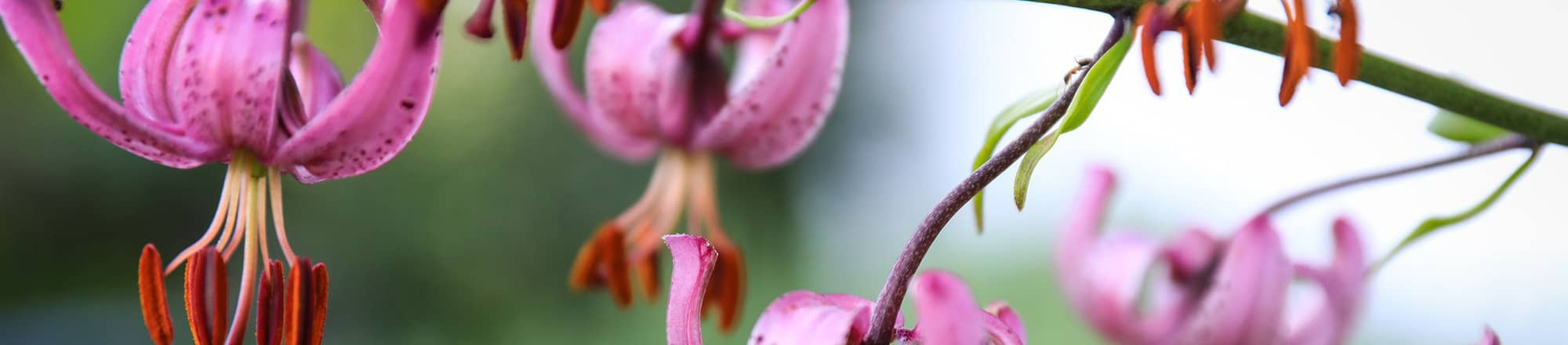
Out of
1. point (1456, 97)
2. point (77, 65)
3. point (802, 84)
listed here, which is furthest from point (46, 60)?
point (1456, 97)

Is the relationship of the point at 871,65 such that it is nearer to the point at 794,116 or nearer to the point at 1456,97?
the point at 794,116

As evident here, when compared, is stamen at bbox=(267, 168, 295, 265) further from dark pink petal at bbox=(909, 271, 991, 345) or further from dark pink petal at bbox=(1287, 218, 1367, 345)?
dark pink petal at bbox=(1287, 218, 1367, 345)

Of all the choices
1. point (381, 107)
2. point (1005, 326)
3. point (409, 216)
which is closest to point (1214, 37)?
point (1005, 326)

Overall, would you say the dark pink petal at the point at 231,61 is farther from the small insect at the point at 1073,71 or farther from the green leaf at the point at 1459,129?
the green leaf at the point at 1459,129

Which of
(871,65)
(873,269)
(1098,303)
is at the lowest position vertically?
(873,269)


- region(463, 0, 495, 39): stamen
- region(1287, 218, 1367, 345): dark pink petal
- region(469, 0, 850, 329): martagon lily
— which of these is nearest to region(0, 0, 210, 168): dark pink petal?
region(463, 0, 495, 39): stamen

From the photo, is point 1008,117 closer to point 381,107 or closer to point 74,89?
point 381,107

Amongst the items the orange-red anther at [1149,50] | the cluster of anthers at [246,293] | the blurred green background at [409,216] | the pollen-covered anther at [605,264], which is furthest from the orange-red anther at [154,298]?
the blurred green background at [409,216]
